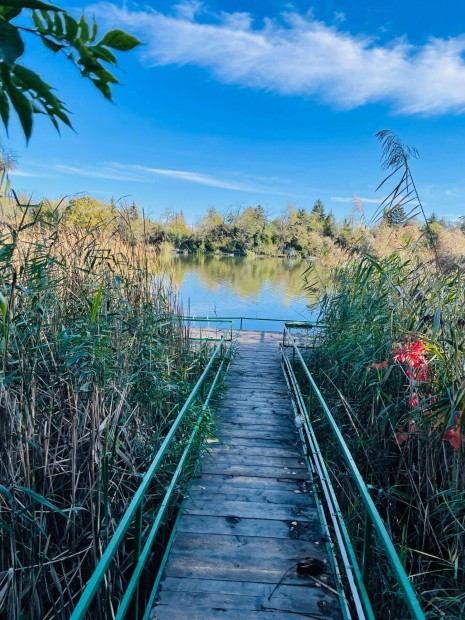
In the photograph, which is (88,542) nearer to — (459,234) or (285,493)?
(285,493)

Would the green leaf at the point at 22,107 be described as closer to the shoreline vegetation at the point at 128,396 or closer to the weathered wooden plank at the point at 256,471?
the shoreline vegetation at the point at 128,396

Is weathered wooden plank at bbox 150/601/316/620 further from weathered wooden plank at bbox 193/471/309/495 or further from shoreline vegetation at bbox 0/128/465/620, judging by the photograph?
weathered wooden plank at bbox 193/471/309/495

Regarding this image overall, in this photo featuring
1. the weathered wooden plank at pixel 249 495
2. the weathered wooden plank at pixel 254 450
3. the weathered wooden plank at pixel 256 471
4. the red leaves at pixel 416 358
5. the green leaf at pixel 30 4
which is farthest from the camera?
the weathered wooden plank at pixel 254 450

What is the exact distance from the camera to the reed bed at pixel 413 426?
2191mm

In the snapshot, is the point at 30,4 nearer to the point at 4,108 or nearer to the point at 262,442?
the point at 4,108

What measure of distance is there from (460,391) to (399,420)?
0.76m

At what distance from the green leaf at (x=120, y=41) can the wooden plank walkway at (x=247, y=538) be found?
2095mm

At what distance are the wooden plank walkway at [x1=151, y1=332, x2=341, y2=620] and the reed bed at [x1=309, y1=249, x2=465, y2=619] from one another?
0.36m

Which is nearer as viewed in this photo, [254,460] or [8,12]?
[8,12]

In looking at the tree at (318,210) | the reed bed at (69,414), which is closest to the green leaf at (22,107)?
the reed bed at (69,414)

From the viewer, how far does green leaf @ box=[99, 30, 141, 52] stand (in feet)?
1.92

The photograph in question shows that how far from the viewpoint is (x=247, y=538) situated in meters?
2.32

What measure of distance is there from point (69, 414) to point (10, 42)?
2185 millimetres

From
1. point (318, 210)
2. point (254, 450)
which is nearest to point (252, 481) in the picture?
point (254, 450)
